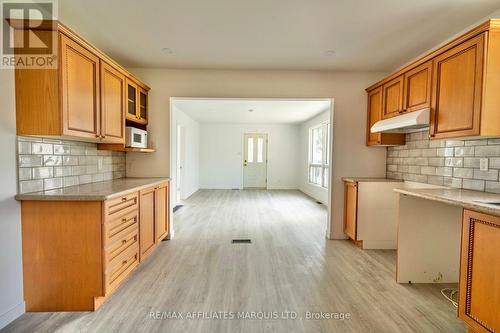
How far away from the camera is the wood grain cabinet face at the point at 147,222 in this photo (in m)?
2.63

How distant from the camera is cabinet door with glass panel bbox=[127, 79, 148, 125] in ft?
9.86

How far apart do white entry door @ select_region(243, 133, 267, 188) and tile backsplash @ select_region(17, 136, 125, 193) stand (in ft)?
20.2

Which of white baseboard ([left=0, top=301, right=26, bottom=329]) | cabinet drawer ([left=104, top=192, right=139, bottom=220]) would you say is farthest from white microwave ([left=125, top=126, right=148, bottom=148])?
white baseboard ([left=0, top=301, right=26, bottom=329])

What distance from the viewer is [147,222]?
9.19 feet

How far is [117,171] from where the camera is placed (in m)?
3.33

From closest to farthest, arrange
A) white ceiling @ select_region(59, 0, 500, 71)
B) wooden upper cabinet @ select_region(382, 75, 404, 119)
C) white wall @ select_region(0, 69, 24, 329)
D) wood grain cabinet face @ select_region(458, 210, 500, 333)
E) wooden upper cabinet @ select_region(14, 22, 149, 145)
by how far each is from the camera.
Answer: wood grain cabinet face @ select_region(458, 210, 500, 333)
white wall @ select_region(0, 69, 24, 329)
wooden upper cabinet @ select_region(14, 22, 149, 145)
white ceiling @ select_region(59, 0, 500, 71)
wooden upper cabinet @ select_region(382, 75, 404, 119)

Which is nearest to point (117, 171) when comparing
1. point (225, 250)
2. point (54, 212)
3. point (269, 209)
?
point (54, 212)

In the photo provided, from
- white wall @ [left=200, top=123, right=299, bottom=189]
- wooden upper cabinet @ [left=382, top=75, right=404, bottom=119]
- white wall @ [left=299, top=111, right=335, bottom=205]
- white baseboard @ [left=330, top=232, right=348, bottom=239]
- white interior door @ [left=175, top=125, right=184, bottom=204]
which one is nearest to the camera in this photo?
wooden upper cabinet @ [left=382, top=75, right=404, bottom=119]

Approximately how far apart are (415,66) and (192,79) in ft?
9.15

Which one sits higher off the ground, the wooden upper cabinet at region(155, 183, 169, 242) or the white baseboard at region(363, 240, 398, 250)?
the wooden upper cabinet at region(155, 183, 169, 242)

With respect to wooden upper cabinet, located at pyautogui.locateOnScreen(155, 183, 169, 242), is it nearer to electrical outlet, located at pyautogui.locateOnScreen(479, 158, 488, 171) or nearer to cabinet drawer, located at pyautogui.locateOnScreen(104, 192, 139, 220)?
cabinet drawer, located at pyautogui.locateOnScreen(104, 192, 139, 220)

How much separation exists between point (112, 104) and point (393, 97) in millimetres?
3324

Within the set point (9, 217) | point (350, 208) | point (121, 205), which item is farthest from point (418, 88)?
point (9, 217)

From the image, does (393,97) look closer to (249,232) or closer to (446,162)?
(446,162)
